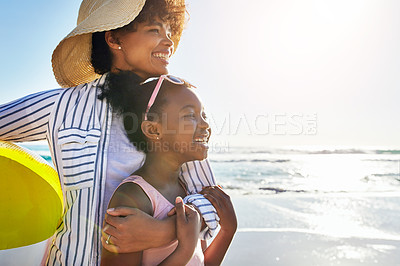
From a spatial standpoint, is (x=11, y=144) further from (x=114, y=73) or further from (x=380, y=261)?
(x=380, y=261)

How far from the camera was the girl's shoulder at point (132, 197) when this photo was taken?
1.46 m

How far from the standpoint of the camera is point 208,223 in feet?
5.33

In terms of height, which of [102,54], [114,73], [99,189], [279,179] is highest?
[102,54]

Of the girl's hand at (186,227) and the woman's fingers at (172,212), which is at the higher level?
the woman's fingers at (172,212)

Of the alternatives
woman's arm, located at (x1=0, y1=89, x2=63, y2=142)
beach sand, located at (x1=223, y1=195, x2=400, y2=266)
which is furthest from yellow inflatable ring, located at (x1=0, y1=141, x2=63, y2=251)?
beach sand, located at (x1=223, y1=195, x2=400, y2=266)

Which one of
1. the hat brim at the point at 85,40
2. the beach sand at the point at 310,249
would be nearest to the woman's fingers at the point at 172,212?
the hat brim at the point at 85,40

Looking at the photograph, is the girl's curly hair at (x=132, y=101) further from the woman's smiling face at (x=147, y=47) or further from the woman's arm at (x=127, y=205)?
the woman's arm at (x=127, y=205)

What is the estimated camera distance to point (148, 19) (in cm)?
200

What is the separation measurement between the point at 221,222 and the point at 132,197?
1.71ft

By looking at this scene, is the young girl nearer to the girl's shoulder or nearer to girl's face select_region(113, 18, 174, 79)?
the girl's shoulder

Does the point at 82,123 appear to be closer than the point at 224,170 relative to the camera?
Yes

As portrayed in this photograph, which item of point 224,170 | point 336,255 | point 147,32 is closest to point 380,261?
point 336,255

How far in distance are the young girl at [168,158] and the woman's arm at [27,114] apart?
0.35 meters

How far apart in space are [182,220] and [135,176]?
31 cm
